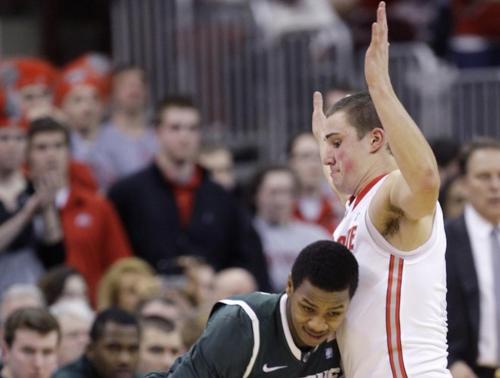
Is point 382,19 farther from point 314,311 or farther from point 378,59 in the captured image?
point 314,311

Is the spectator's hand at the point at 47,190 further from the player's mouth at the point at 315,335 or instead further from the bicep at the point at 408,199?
the bicep at the point at 408,199

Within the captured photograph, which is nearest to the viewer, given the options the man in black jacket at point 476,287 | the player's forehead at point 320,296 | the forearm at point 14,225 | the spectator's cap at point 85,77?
the player's forehead at point 320,296

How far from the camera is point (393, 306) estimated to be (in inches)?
247

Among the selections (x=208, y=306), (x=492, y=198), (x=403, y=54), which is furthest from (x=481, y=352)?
(x=403, y=54)

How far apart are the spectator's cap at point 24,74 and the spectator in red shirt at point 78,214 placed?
1.40m

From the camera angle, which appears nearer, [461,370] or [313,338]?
[313,338]

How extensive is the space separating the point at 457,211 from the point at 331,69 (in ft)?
9.56

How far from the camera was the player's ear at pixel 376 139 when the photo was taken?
638 cm

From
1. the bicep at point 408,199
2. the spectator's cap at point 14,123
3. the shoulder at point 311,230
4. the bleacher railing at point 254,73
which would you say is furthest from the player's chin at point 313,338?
the bleacher railing at point 254,73

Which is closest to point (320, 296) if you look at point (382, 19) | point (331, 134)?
point (331, 134)

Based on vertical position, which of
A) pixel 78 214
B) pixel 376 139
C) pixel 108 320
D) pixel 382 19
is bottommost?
pixel 108 320

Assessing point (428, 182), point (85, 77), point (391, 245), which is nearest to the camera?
point (428, 182)

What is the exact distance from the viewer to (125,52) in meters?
13.6

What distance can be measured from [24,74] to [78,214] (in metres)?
1.72
